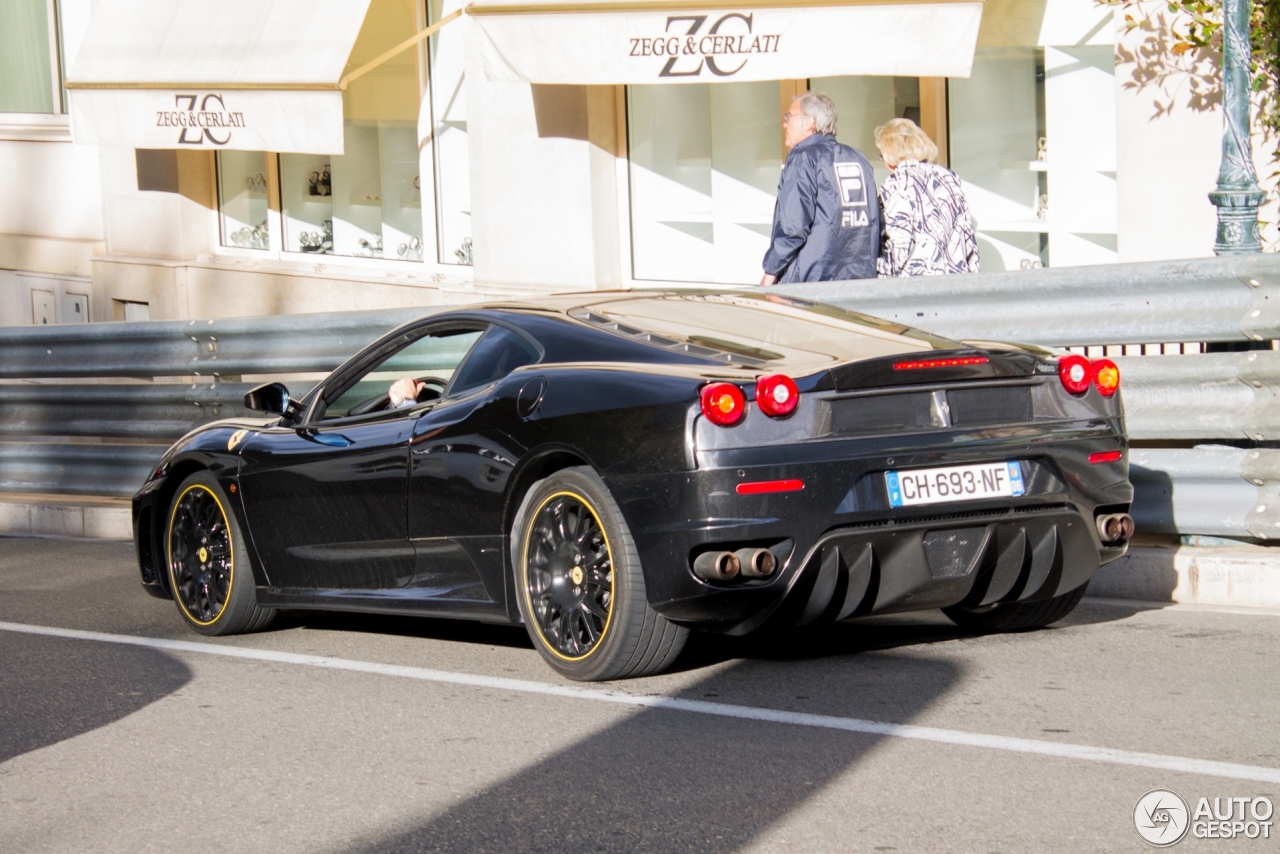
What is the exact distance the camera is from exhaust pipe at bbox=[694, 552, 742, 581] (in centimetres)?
533

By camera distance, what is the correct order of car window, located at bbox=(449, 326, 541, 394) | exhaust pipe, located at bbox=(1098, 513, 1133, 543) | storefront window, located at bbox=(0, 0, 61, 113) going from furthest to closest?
storefront window, located at bbox=(0, 0, 61, 113), car window, located at bbox=(449, 326, 541, 394), exhaust pipe, located at bbox=(1098, 513, 1133, 543)

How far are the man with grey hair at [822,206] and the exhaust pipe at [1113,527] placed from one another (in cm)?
320

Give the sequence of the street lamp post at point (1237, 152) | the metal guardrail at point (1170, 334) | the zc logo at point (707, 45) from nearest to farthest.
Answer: the metal guardrail at point (1170, 334), the street lamp post at point (1237, 152), the zc logo at point (707, 45)

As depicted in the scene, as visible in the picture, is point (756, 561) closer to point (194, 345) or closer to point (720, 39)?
point (194, 345)

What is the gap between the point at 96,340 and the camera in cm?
1121

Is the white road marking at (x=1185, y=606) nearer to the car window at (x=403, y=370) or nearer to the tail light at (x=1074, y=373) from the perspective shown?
the tail light at (x=1074, y=373)

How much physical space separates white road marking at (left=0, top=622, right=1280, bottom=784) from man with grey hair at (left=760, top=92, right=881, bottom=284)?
3.53 m

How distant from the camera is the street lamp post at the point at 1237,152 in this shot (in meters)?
7.89

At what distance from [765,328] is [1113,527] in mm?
1365

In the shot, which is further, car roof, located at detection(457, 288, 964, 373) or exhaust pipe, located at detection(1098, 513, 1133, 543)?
exhaust pipe, located at detection(1098, 513, 1133, 543)

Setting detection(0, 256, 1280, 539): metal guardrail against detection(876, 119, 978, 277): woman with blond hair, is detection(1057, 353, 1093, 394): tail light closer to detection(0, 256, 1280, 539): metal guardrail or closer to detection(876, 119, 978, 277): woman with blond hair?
detection(0, 256, 1280, 539): metal guardrail

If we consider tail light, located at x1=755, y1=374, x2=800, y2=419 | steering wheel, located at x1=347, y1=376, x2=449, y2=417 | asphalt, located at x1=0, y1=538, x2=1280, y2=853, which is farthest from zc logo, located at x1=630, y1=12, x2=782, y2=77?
tail light, located at x1=755, y1=374, x2=800, y2=419

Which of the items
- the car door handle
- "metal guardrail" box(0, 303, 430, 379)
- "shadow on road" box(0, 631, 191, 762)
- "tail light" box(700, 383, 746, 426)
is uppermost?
"metal guardrail" box(0, 303, 430, 379)

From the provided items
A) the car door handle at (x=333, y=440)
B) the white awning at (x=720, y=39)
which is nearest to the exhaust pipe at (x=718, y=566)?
the car door handle at (x=333, y=440)
